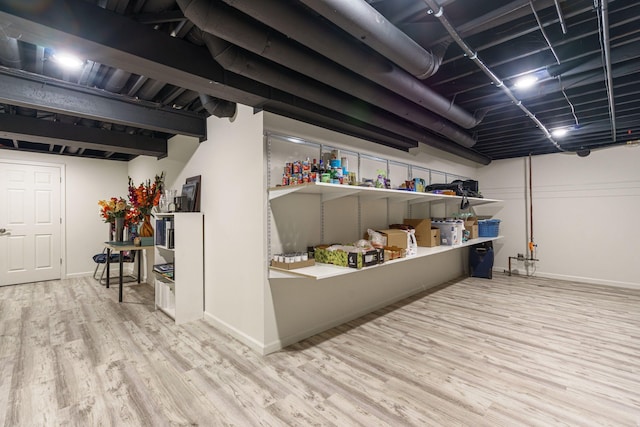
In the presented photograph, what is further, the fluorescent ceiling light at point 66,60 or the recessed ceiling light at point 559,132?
the recessed ceiling light at point 559,132

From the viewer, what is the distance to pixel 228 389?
6.84ft

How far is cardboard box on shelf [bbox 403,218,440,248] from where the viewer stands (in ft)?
12.6

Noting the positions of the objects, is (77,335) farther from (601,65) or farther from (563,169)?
(563,169)

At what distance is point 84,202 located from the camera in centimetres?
585

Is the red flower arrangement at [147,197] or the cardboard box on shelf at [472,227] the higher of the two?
the red flower arrangement at [147,197]

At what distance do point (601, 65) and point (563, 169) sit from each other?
13.3 feet

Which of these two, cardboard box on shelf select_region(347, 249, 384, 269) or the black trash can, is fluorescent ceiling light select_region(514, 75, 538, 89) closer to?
cardboard box on shelf select_region(347, 249, 384, 269)

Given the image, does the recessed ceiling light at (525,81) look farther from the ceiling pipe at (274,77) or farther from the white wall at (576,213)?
the white wall at (576,213)

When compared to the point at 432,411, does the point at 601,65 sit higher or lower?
higher

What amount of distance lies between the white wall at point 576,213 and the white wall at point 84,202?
325 inches

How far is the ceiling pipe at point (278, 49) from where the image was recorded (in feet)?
4.72

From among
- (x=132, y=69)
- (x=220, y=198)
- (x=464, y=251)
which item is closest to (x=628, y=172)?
(x=464, y=251)

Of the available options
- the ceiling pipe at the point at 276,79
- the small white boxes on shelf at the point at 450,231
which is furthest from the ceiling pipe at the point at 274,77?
the small white boxes on shelf at the point at 450,231

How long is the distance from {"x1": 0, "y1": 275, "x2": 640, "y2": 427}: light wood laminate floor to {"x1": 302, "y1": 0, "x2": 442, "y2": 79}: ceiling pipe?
224 centimetres
